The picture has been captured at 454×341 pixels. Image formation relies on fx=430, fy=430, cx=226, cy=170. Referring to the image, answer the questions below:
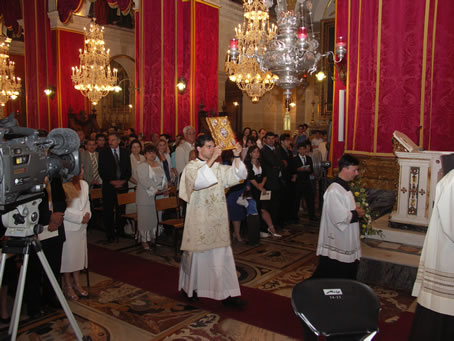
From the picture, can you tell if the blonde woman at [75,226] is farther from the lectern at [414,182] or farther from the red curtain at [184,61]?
the red curtain at [184,61]

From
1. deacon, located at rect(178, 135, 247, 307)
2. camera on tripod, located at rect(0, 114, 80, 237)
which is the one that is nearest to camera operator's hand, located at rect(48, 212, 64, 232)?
camera on tripod, located at rect(0, 114, 80, 237)

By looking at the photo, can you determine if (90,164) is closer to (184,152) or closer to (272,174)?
(184,152)

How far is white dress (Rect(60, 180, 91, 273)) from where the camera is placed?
4895 mm

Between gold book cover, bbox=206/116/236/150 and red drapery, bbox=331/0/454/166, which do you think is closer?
gold book cover, bbox=206/116/236/150

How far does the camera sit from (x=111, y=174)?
24.9ft

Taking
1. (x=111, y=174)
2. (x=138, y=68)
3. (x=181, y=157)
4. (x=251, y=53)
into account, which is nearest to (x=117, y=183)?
(x=111, y=174)

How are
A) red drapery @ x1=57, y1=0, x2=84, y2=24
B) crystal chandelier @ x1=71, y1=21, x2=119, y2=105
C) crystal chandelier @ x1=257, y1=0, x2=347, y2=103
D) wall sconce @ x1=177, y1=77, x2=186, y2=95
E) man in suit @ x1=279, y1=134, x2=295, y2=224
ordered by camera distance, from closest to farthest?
crystal chandelier @ x1=257, y1=0, x2=347, y2=103
man in suit @ x1=279, y1=134, x2=295, y2=224
wall sconce @ x1=177, y1=77, x2=186, y2=95
red drapery @ x1=57, y1=0, x2=84, y2=24
crystal chandelier @ x1=71, y1=21, x2=119, y2=105

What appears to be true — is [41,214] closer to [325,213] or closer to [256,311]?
[256,311]

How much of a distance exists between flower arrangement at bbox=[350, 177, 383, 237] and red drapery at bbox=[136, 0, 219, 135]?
672cm

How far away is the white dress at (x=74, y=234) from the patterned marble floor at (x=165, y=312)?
48 cm

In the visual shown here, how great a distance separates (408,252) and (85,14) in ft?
49.4

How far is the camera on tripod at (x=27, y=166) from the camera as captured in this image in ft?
7.98

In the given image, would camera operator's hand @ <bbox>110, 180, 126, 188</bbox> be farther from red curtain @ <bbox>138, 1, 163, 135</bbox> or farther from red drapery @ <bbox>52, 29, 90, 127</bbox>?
red drapery @ <bbox>52, 29, 90, 127</bbox>

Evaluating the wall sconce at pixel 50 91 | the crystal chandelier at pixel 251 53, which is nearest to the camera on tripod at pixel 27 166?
the crystal chandelier at pixel 251 53
